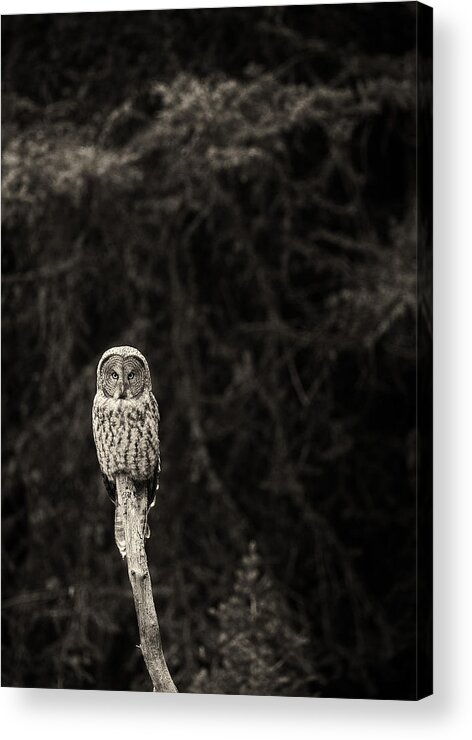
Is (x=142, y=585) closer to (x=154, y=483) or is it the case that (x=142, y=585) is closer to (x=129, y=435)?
(x=154, y=483)

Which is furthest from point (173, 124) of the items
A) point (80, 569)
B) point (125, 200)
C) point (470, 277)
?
point (80, 569)

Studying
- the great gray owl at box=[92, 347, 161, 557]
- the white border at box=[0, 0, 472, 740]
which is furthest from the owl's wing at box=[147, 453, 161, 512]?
the white border at box=[0, 0, 472, 740]

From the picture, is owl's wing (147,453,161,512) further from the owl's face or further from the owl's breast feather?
the owl's face

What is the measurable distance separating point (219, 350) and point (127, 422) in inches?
12.2

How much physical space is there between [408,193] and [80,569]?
134cm

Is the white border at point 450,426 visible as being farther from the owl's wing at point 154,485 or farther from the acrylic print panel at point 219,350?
the owl's wing at point 154,485

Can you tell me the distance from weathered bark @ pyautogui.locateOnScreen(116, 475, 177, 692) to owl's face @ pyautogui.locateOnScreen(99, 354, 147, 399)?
0.23 metres

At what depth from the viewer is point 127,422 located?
4672 mm

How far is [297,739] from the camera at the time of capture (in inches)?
183

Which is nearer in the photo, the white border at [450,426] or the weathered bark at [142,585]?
the white border at [450,426]

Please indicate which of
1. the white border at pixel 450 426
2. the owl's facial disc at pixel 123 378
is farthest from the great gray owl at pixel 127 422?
the white border at pixel 450 426

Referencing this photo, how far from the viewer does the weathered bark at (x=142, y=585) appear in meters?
4.71

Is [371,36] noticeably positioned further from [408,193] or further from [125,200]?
[125,200]

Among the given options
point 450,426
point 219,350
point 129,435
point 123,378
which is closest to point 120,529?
point 129,435
